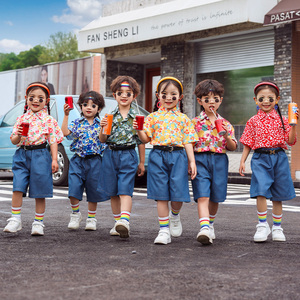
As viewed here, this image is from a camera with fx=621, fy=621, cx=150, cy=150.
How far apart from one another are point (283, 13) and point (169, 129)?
895cm

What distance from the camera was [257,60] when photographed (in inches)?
648

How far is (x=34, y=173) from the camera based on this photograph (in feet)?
19.0

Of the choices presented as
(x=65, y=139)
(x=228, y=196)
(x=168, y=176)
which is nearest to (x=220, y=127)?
(x=168, y=176)

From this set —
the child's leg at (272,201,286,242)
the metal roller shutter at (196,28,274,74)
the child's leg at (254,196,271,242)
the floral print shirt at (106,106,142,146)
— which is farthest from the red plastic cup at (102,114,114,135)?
the metal roller shutter at (196,28,274,74)

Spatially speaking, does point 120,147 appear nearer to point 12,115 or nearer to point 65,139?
point 65,139

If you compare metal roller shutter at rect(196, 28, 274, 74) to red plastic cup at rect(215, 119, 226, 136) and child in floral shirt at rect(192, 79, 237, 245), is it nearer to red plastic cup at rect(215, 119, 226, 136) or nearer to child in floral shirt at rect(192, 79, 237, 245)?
child in floral shirt at rect(192, 79, 237, 245)

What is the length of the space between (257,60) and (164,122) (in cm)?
1149

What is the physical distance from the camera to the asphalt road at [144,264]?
11.4 feet

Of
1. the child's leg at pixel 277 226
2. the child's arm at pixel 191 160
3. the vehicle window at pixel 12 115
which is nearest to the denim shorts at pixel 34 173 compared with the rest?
the child's arm at pixel 191 160

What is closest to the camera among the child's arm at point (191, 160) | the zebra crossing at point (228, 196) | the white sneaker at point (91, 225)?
the child's arm at point (191, 160)

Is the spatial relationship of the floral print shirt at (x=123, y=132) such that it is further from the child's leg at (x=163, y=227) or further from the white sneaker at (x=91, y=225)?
the white sneaker at (x=91, y=225)

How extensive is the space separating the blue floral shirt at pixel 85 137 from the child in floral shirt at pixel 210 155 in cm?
108

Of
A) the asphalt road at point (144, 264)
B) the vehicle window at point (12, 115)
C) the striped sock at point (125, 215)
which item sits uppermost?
the vehicle window at point (12, 115)

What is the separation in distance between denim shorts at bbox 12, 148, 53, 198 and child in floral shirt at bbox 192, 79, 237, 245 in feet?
4.61
